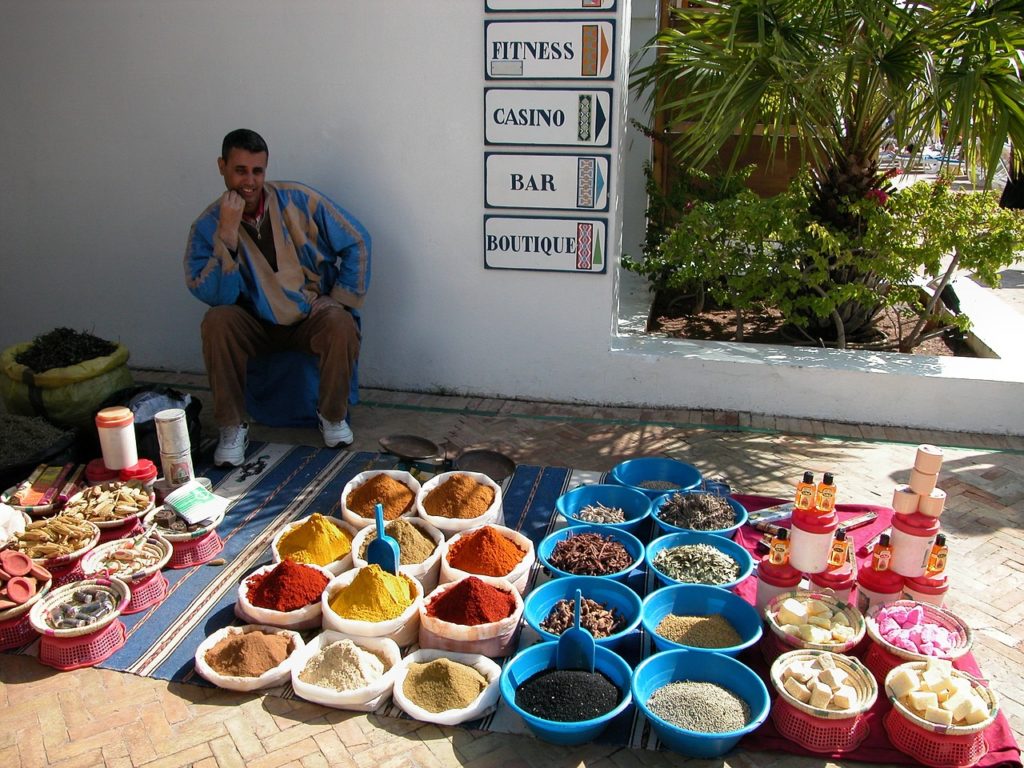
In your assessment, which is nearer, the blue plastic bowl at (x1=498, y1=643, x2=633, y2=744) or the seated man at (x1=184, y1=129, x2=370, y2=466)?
the blue plastic bowl at (x1=498, y1=643, x2=633, y2=744)

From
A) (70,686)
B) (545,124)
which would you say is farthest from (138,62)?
(70,686)

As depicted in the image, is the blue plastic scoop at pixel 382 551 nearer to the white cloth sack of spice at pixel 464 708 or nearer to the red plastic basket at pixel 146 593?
the white cloth sack of spice at pixel 464 708

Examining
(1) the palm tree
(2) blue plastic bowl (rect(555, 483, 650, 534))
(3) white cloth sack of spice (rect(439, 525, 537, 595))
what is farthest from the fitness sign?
(3) white cloth sack of spice (rect(439, 525, 537, 595))

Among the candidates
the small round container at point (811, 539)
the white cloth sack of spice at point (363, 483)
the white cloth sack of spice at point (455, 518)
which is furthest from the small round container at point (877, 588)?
the white cloth sack of spice at point (363, 483)

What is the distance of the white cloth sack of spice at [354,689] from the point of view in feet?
9.44

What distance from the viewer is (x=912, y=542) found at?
308 centimetres

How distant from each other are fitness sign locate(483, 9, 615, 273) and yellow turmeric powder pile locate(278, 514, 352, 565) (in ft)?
7.16

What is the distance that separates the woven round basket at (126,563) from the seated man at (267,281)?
976 mm

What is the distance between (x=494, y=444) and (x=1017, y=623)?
8.64ft

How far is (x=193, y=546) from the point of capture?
3.72 meters

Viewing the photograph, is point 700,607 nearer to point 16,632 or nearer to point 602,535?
point 602,535

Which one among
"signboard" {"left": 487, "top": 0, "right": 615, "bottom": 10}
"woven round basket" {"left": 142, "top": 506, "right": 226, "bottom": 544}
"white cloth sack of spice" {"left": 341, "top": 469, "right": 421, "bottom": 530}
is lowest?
"woven round basket" {"left": 142, "top": 506, "right": 226, "bottom": 544}

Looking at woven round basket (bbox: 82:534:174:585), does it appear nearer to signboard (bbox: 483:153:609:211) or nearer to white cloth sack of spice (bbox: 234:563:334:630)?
white cloth sack of spice (bbox: 234:563:334:630)

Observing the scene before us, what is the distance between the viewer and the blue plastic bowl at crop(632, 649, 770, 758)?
8.56ft
